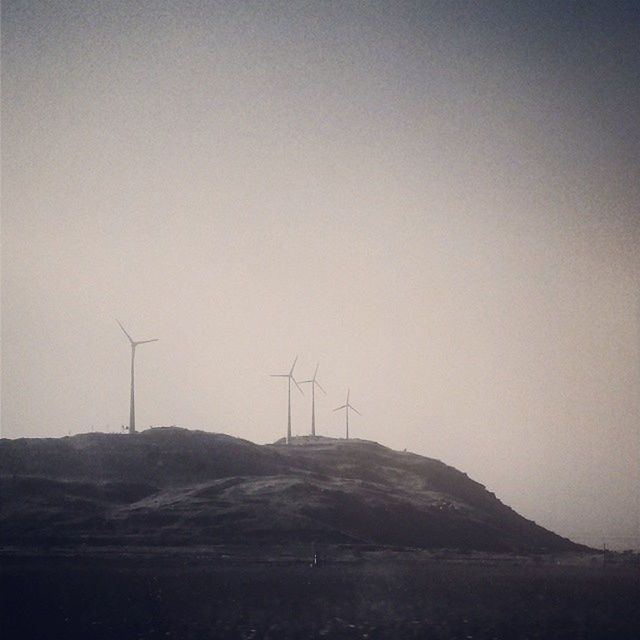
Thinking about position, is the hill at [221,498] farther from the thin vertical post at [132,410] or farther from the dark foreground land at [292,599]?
the dark foreground land at [292,599]

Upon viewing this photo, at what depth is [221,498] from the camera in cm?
13512

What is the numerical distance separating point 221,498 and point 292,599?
256ft

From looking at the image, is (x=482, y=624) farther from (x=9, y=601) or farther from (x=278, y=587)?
(x=9, y=601)

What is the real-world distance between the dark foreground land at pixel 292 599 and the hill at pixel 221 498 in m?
15.8

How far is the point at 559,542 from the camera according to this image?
586 ft

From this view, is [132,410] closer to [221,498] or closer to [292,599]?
[221,498]

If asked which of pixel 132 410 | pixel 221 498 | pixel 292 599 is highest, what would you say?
pixel 132 410

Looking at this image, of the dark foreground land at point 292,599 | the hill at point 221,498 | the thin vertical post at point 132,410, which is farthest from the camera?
the thin vertical post at point 132,410

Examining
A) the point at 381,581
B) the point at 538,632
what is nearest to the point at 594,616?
the point at 538,632

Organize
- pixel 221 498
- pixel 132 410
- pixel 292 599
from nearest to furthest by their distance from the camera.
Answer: pixel 292 599 < pixel 221 498 < pixel 132 410

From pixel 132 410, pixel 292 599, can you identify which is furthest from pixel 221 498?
pixel 292 599

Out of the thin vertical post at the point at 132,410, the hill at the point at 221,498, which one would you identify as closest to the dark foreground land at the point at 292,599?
the hill at the point at 221,498

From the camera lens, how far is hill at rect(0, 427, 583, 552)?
389ft

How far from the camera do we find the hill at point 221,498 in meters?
119
